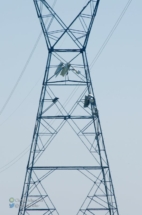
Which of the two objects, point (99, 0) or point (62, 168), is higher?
point (99, 0)

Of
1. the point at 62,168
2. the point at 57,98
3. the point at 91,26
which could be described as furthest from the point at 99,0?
the point at 62,168

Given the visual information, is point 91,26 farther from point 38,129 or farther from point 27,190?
point 27,190

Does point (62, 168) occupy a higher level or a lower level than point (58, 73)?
lower

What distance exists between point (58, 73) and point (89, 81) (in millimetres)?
1921

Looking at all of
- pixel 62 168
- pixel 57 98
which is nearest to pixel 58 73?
pixel 57 98

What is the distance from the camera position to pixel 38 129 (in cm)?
5931

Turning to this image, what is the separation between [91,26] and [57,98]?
188 inches

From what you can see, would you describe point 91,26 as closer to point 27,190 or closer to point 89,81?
point 89,81

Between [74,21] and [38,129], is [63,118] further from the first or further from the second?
[74,21]

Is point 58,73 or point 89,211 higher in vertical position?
point 58,73

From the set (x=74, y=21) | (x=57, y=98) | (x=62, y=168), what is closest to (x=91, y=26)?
(x=74, y=21)

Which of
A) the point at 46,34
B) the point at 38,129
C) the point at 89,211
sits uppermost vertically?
the point at 46,34

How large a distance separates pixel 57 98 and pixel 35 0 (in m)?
6.07

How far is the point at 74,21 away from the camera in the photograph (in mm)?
58656
